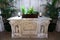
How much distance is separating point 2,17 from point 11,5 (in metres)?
0.54

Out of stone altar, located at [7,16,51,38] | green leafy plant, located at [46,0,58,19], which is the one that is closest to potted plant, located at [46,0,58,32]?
green leafy plant, located at [46,0,58,19]

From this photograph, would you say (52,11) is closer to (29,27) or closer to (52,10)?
(52,10)

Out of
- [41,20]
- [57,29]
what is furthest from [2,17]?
[57,29]

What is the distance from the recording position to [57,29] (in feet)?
16.9

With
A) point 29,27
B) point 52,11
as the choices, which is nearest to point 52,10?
point 52,11

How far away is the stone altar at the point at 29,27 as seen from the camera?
168 inches

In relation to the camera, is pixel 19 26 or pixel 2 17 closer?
pixel 19 26

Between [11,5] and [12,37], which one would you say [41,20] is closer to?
[12,37]

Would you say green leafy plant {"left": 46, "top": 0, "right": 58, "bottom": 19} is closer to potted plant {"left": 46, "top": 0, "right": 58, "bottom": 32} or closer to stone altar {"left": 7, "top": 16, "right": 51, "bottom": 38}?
potted plant {"left": 46, "top": 0, "right": 58, "bottom": 32}

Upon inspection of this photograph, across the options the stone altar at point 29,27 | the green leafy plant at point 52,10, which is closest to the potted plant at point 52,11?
the green leafy plant at point 52,10

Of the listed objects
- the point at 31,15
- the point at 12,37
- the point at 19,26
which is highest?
the point at 31,15

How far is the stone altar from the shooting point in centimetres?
427

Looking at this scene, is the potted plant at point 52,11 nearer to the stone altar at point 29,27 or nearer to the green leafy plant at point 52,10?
the green leafy plant at point 52,10

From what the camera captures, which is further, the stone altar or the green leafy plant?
the green leafy plant
